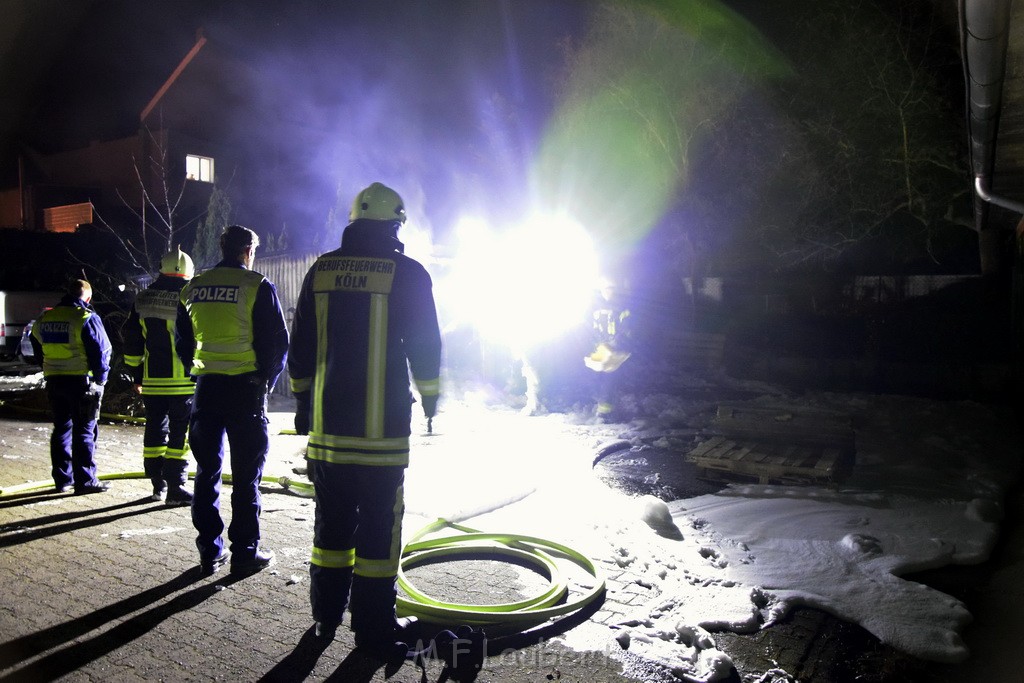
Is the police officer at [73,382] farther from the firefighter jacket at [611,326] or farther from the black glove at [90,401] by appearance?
the firefighter jacket at [611,326]

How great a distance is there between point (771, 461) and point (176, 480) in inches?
221

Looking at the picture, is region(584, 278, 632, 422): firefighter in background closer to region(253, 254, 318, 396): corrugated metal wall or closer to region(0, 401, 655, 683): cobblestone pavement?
region(253, 254, 318, 396): corrugated metal wall

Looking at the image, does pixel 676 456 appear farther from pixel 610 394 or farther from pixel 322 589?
pixel 322 589

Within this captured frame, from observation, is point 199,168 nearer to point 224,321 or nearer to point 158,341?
point 158,341

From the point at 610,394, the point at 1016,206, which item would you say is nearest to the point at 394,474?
the point at 1016,206

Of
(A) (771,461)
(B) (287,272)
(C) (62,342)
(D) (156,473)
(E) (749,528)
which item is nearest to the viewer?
(E) (749,528)

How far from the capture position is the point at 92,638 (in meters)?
3.29

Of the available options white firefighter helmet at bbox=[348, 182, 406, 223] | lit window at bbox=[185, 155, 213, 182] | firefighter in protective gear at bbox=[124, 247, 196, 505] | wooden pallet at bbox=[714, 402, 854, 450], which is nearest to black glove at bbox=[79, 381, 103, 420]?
firefighter in protective gear at bbox=[124, 247, 196, 505]

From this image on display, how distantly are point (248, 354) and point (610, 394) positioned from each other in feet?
28.7

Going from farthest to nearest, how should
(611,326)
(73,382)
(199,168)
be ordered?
(199,168)
(611,326)
(73,382)

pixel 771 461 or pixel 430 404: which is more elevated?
pixel 430 404

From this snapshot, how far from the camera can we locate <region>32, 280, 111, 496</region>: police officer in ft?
19.6

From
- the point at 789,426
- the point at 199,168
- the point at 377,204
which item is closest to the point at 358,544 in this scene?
the point at 377,204

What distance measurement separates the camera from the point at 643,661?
10.4ft
